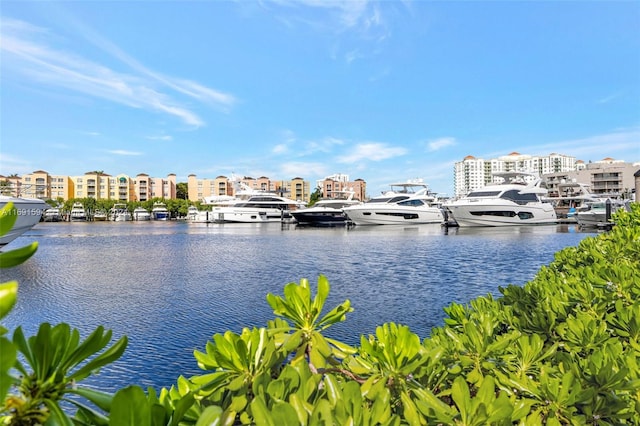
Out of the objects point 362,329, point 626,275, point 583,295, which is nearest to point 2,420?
point 583,295

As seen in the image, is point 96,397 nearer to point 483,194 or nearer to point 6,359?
point 6,359

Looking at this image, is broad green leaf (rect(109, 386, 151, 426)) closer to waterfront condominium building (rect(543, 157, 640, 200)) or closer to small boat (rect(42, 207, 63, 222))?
waterfront condominium building (rect(543, 157, 640, 200))

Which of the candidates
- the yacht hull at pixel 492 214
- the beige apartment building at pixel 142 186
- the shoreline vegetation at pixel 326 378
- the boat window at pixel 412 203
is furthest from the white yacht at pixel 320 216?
the shoreline vegetation at pixel 326 378

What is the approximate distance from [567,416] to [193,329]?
8.74 metres

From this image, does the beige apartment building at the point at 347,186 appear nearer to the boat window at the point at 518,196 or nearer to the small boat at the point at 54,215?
the small boat at the point at 54,215

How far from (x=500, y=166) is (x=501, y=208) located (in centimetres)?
14975

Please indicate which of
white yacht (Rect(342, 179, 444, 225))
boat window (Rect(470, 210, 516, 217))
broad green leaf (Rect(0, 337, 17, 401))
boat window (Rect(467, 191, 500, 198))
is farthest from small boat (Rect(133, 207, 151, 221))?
broad green leaf (Rect(0, 337, 17, 401))

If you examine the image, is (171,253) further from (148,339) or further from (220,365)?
(220,365)

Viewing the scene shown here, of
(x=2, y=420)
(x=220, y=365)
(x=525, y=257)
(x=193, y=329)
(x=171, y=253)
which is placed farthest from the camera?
(x=171, y=253)

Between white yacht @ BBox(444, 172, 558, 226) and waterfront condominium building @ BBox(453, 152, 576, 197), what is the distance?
104 m

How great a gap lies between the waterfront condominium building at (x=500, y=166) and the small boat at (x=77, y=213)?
412 ft

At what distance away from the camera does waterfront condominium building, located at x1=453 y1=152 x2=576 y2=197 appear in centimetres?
15600

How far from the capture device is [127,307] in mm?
11148

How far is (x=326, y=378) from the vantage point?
44.8 inches
